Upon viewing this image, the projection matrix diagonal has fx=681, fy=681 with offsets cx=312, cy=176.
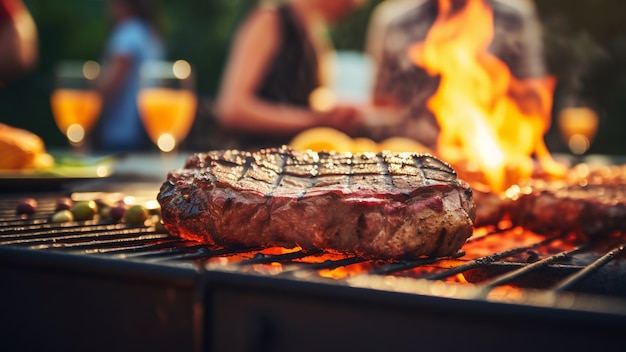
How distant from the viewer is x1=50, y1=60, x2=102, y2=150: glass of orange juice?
5285 millimetres

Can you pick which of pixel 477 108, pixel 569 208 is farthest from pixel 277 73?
pixel 569 208

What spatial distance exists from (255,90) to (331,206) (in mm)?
5096

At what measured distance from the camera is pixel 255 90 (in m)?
7.00

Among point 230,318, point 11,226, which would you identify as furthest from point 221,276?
point 11,226

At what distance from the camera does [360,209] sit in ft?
6.63

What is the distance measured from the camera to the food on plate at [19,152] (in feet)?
12.1

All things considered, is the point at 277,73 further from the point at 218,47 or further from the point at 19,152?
the point at 218,47

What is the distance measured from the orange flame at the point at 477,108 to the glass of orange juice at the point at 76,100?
8.79 feet

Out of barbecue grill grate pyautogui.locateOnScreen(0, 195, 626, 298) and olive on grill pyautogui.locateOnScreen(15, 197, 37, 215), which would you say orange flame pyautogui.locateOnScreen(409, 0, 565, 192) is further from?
olive on grill pyautogui.locateOnScreen(15, 197, 37, 215)

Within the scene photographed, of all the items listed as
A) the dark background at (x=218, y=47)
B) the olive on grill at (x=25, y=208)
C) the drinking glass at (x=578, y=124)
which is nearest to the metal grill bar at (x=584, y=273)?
the olive on grill at (x=25, y=208)

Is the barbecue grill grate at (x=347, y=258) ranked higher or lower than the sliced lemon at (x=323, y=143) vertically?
lower

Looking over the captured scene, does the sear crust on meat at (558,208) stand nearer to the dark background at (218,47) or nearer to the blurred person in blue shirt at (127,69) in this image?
the blurred person in blue shirt at (127,69)

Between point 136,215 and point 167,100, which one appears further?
point 167,100

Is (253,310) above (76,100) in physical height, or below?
below
